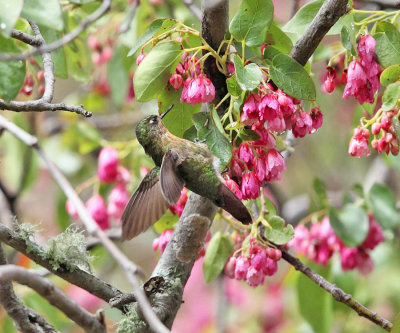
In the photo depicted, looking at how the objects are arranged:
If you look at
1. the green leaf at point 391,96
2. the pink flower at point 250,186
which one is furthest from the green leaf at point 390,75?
the pink flower at point 250,186

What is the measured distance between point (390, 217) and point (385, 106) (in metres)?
1.04

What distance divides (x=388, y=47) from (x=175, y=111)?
0.54 m

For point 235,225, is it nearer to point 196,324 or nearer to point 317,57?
point 317,57

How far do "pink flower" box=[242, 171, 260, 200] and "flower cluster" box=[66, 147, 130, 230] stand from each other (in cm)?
129

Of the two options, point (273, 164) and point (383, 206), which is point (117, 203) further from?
point (273, 164)

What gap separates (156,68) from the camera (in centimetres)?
155

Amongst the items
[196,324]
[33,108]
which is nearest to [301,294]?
[33,108]

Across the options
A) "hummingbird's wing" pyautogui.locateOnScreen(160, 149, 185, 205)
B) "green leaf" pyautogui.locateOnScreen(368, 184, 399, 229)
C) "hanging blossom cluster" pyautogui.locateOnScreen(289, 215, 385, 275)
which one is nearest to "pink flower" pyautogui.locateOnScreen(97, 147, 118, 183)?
"hanging blossom cluster" pyautogui.locateOnScreen(289, 215, 385, 275)

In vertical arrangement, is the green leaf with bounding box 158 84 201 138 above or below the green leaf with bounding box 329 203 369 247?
below

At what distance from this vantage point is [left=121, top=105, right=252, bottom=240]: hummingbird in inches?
65.6

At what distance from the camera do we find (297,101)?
1.61 metres

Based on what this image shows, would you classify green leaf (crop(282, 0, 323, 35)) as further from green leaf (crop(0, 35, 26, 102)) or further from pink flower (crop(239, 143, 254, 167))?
green leaf (crop(0, 35, 26, 102))

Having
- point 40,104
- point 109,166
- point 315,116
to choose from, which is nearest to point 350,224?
point 315,116

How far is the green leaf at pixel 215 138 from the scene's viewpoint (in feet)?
4.96
